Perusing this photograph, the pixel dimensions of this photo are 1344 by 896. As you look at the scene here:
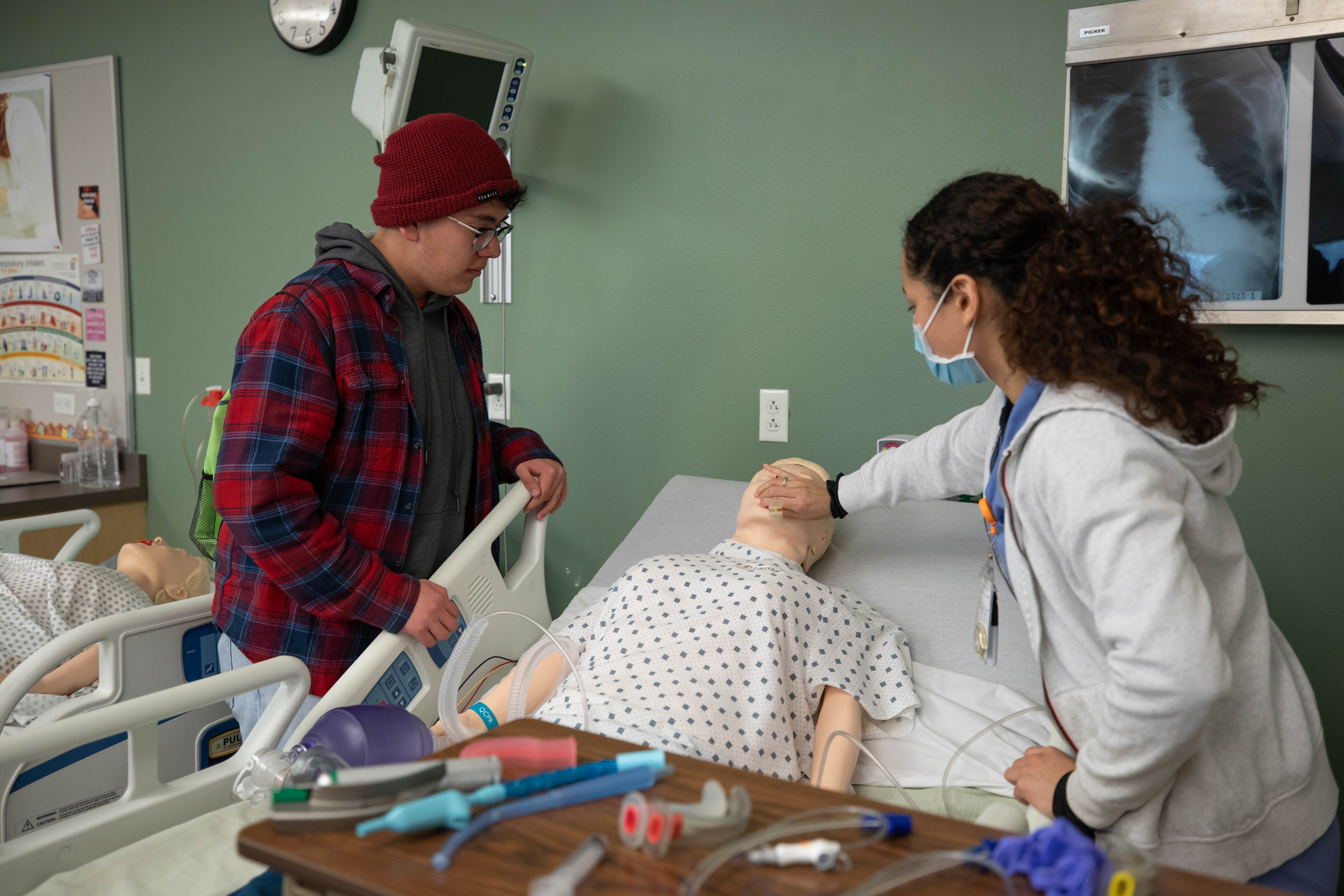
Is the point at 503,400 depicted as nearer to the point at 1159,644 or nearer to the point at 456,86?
the point at 456,86

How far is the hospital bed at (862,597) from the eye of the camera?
1.51 meters

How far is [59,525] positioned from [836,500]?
6.49ft

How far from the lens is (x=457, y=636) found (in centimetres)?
175

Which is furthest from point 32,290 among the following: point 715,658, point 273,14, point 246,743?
point 715,658

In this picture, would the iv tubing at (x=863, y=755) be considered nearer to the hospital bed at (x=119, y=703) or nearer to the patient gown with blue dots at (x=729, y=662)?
the patient gown with blue dots at (x=729, y=662)

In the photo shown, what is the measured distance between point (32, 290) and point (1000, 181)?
3596mm

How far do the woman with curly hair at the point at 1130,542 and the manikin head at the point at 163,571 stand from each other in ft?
6.25

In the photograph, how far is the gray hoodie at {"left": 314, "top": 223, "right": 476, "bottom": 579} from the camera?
5.52ft

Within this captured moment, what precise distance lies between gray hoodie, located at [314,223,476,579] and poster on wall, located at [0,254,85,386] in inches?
87.9

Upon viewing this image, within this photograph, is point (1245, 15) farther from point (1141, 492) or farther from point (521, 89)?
point (521, 89)

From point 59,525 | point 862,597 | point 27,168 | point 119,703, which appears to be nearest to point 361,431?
point 119,703

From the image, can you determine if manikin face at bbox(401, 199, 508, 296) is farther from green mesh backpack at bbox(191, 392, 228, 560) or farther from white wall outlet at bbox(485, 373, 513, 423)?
white wall outlet at bbox(485, 373, 513, 423)

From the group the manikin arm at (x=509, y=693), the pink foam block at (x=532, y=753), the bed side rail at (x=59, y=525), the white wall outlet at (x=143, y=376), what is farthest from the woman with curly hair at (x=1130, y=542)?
the white wall outlet at (x=143, y=376)

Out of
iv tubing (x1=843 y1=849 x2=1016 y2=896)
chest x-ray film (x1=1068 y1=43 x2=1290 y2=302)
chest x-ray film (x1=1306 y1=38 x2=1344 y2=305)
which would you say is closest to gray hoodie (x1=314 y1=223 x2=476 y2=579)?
iv tubing (x1=843 y1=849 x2=1016 y2=896)
